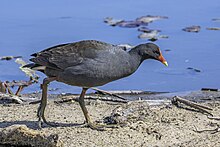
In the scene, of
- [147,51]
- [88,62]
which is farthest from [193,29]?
[88,62]

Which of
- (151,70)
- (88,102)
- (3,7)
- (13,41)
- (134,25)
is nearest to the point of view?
(88,102)

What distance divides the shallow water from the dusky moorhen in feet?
8.55

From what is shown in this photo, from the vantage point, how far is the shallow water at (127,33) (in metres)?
11.0

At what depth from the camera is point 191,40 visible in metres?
12.8

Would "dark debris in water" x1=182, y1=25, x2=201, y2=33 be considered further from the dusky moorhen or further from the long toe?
the long toe

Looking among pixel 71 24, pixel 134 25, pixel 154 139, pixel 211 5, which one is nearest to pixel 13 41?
pixel 71 24

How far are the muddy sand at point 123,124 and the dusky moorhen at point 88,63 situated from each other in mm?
292

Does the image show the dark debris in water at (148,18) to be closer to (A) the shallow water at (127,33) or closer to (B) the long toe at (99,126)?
(A) the shallow water at (127,33)

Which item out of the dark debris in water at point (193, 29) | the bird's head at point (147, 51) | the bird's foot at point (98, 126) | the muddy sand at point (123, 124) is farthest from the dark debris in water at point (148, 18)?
the bird's foot at point (98, 126)

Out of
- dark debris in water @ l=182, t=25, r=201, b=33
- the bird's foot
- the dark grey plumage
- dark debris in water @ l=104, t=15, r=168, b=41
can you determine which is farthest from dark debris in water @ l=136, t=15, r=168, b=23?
the bird's foot

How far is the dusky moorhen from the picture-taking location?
780 centimetres

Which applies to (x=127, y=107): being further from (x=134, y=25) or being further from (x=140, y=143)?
(x=134, y=25)

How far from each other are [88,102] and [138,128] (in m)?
1.69

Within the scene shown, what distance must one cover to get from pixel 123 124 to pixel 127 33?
5697 mm
